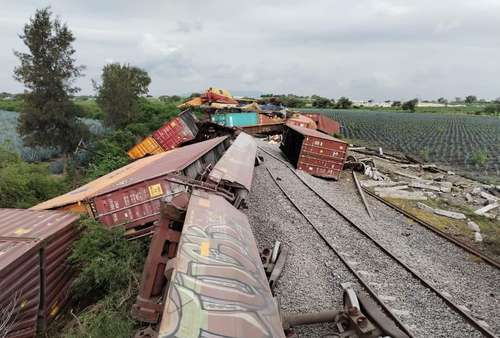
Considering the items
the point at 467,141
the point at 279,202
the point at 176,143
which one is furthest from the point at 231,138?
the point at 467,141

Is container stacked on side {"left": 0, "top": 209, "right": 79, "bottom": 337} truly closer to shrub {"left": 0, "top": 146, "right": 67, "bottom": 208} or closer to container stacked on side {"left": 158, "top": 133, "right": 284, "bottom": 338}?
container stacked on side {"left": 158, "top": 133, "right": 284, "bottom": 338}

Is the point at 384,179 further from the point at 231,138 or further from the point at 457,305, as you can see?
the point at 457,305

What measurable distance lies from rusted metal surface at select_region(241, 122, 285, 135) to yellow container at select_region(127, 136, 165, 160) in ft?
31.6

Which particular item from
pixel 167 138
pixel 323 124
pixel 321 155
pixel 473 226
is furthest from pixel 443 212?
pixel 323 124

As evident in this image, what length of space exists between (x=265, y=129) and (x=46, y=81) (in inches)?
714

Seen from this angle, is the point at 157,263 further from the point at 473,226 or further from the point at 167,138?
the point at 167,138

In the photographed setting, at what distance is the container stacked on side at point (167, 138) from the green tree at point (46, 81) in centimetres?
552

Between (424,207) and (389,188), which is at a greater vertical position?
(389,188)

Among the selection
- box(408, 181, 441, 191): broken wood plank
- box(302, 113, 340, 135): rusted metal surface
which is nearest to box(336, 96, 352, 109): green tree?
box(302, 113, 340, 135): rusted metal surface

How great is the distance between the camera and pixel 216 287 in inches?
161

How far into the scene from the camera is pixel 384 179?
2248cm

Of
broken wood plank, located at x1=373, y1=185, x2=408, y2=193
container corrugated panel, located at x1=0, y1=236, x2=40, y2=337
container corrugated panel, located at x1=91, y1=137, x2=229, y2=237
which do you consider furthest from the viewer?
broken wood plank, located at x1=373, y1=185, x2=408, y2=193

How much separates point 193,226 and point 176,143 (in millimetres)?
18321

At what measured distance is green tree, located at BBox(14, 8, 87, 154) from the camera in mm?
21891
